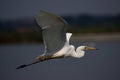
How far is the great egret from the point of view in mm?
8062

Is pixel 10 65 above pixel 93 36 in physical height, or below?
above

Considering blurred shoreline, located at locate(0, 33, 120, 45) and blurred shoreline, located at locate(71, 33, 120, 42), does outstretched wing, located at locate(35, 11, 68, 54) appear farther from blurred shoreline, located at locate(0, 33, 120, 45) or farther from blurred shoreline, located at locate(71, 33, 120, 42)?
blurred shoreline, located at locate(71, 33, 120, 42)

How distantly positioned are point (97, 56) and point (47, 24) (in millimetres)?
8847

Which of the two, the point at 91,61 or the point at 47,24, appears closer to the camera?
the point at 47,24

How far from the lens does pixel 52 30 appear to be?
27.6ft

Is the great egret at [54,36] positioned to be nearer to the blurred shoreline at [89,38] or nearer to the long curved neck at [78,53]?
the long curved neck at [78,53]

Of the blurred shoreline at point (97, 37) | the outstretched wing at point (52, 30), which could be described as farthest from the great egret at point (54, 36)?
the blurred shoreline at point (97, 37)

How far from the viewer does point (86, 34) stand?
86.2 ft

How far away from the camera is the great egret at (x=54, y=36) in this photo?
8.06 meters

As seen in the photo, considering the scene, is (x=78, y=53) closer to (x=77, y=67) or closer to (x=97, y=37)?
(x=77, y=67)

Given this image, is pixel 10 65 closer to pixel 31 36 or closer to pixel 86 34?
pixel 31 36

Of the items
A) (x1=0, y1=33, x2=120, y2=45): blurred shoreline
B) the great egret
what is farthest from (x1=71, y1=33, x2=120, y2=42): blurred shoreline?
the great egret

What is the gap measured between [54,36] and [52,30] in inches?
6.8

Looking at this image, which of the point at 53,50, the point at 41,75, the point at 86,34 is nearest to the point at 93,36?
the point at 86,34
